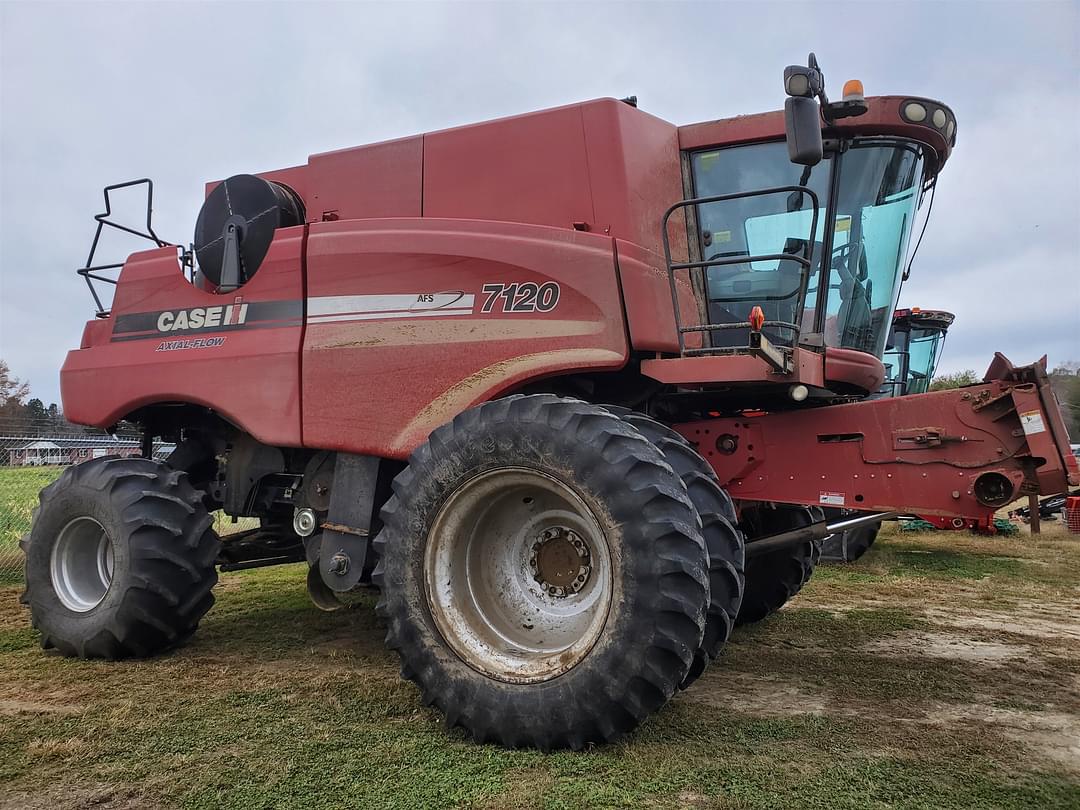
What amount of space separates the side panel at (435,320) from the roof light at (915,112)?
176 cm

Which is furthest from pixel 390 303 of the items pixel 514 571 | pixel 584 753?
pixel 584 753

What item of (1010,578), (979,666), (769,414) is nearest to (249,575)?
(769,414)

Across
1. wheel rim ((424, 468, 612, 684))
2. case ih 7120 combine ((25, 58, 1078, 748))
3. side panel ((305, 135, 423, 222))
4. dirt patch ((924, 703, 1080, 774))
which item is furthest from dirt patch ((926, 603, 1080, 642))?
side panel ((305, 135, 423, 222))

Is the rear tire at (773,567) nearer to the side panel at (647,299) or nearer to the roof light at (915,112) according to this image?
the side panel at (647,299)

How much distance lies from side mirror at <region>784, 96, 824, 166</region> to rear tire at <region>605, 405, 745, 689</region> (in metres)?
1.37

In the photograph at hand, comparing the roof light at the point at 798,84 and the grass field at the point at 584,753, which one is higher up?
the roof light at the point at 798,84

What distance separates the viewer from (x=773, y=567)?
552 cm

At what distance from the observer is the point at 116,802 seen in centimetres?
282

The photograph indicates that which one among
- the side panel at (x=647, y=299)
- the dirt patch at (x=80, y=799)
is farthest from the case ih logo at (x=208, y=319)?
the dirt patch at (x=80, y=799)

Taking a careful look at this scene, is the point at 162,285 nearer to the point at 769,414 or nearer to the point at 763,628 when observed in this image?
the point at 769,414

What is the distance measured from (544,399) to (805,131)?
5.38 feet

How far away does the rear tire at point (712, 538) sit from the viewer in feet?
11.2

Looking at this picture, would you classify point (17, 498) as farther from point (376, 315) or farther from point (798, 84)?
point (798, 84)

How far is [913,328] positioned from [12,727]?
33.3 ft
